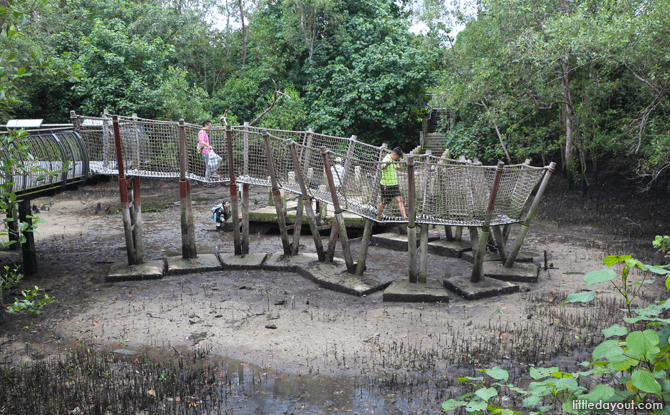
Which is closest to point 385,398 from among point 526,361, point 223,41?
point 526,361

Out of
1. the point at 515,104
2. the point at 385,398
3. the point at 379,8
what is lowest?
the point at 385,398

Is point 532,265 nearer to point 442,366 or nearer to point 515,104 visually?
point 442,366

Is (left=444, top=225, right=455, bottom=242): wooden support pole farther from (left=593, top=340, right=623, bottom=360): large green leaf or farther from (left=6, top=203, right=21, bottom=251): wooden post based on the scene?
(left=593, top=340, right=623, bottom=360): large green leaf

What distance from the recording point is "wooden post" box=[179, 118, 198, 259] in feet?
30.5

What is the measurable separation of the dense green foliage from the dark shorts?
15.8 feet

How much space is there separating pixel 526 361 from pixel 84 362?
5058mm

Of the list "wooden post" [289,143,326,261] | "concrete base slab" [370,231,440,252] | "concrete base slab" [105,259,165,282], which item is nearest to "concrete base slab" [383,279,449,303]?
"wooden post" [289,143,326,261]

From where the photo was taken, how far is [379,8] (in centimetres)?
2616

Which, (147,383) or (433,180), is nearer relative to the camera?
(147,383)

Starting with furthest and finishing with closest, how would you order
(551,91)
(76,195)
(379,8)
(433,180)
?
1. (379,8)
2. (76,195)
3. (551,91)
4. (433,180)

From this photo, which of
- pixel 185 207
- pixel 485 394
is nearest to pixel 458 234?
pixel 185 207

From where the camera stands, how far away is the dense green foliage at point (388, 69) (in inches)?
525

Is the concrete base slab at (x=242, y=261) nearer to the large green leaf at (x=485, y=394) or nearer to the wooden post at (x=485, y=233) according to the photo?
the wooden post at (x=485, y=233)

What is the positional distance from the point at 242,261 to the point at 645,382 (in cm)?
818
